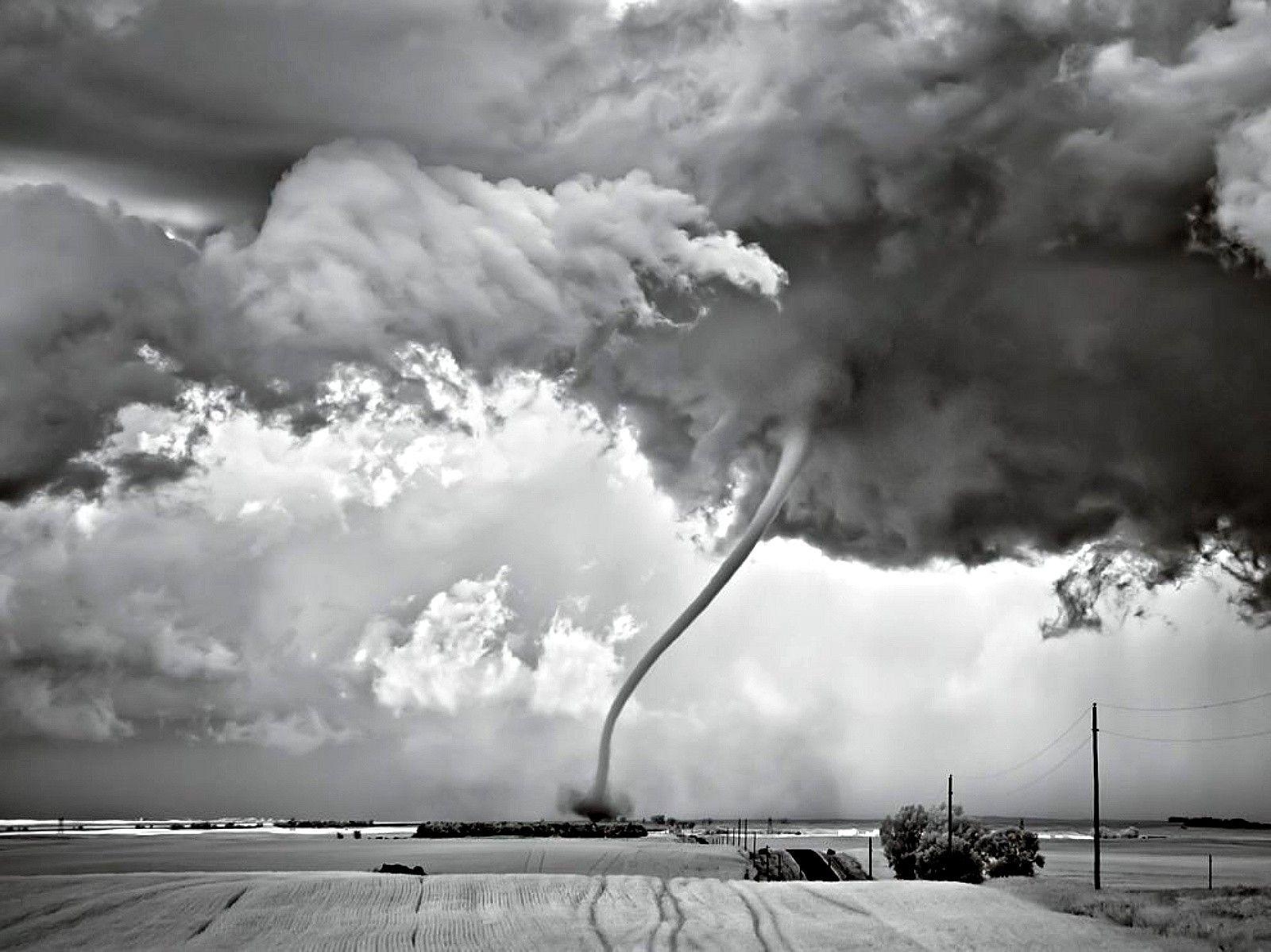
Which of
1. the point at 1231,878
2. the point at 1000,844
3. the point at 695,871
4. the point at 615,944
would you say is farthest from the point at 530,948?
the point at 1231,878

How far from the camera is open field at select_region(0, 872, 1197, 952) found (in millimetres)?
58312

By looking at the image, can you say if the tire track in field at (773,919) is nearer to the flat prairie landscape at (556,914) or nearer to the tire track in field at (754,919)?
the flat prairie landscape at (556,914)

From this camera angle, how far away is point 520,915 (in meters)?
64.8

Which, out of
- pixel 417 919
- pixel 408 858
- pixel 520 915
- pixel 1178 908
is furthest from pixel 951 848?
pixel 408 858

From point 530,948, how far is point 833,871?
53716 mm

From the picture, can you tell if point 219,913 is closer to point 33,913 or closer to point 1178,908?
point 33,913

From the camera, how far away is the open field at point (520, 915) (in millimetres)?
58312

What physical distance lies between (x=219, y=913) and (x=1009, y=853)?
2750 inches

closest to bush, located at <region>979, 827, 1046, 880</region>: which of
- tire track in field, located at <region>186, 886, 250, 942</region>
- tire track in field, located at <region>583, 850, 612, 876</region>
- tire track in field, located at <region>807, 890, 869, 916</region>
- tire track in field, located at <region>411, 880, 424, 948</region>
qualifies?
tire track in field, located at <region>583, 850, 612, 876</region>

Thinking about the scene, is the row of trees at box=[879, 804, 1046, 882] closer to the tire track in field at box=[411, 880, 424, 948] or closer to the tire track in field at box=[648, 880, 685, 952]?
the tire track in field at box=[648, 880, 685, 952]

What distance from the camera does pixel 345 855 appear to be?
494ft

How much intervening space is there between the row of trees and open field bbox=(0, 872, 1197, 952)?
21.0 m

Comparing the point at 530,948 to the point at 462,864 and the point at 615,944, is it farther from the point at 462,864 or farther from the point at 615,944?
the point at 462,864

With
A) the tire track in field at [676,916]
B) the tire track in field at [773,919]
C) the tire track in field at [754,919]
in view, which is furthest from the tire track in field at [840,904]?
the tire track in field at [676,916]
